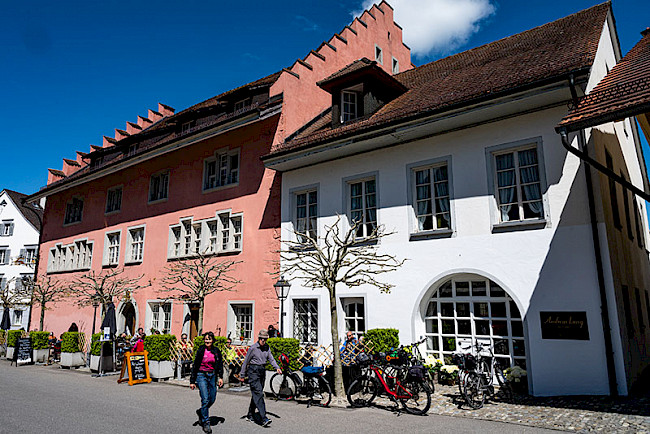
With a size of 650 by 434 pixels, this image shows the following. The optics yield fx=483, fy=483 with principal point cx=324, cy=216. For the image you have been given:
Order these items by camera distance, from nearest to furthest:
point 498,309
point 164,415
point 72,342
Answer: point 164,415
point 498,309
point 72,342

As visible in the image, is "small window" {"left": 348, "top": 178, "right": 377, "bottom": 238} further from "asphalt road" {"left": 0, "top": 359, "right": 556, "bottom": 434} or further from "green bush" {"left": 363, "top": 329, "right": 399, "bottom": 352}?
"asphalt road" {"left": 0, "top": 359, "right": 556, "bottom": 434}

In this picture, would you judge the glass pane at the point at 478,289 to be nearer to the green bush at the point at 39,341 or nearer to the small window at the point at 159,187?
the small window at the point at 159,187

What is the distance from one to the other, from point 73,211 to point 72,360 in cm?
1264

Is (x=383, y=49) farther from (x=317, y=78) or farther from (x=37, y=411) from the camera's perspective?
(x=37, y=411)

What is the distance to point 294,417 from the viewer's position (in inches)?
368

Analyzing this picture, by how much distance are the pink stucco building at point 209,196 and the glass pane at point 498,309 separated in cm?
728

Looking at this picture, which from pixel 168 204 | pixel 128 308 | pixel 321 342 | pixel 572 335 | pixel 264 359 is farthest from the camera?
pixel 128 308

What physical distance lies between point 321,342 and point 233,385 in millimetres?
2918

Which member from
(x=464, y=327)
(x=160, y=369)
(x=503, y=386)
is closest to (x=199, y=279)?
(x=160, y=369)

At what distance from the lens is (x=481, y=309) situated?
488 inches

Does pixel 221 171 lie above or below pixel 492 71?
below

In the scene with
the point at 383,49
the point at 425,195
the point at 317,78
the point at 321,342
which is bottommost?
the point at 321,342

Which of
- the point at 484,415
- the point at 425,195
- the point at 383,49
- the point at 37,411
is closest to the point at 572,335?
the point at 484,415

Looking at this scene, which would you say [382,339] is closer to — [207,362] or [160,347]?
[207,362]
